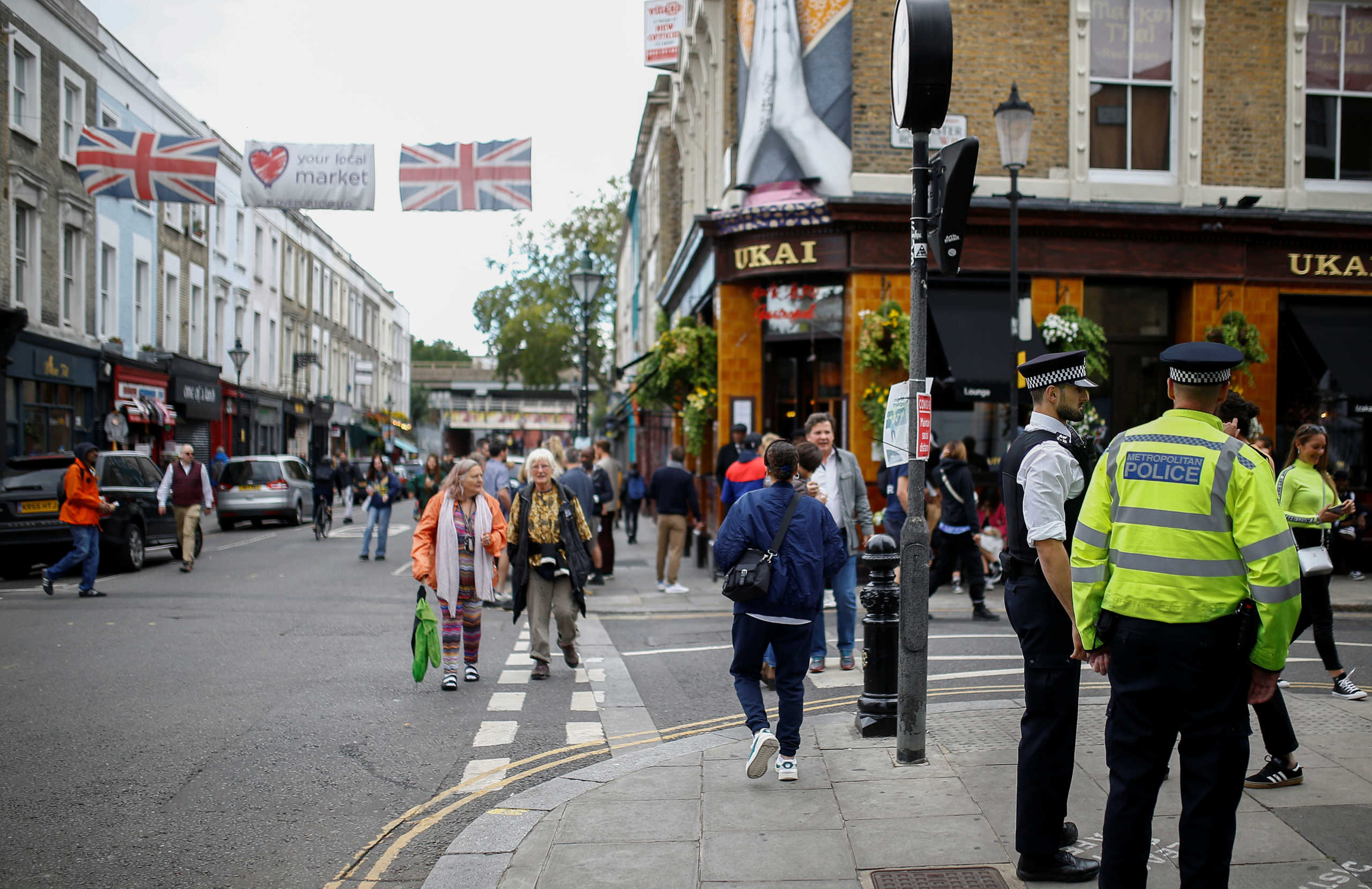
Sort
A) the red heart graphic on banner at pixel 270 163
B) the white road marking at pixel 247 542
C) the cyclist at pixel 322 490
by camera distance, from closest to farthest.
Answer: the red heart graphic on banner at pixel 270 163, the white road marking at pixel 247 542, the cyclist at pixel 322 490

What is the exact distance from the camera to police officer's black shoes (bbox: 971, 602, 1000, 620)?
440 inches

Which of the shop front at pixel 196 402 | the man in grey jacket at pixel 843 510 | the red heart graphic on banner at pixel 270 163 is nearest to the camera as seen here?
the man in grey jacket at pixel 843 510

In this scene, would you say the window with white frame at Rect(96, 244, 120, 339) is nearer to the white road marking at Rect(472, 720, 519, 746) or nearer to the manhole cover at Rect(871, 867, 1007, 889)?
the white road marking at Rect(472, 720, 519, 746)

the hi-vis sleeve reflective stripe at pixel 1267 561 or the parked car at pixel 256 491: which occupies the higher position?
the hi-vis sleeve reflective stripe at pixel 1267 561

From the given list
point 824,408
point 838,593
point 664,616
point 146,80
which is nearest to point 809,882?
point 838,593

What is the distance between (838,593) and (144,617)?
7.34m

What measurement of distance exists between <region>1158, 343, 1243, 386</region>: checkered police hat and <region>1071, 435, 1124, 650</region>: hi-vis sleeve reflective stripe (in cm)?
29

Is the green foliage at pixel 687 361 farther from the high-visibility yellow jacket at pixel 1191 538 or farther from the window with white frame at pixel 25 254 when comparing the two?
the window with white frame at pixel 25 254

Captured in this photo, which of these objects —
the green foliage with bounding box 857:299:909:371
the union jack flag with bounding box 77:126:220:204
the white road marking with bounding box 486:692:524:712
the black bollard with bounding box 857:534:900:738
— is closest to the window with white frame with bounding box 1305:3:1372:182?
the green foliage with bounding box 857:299:909:371

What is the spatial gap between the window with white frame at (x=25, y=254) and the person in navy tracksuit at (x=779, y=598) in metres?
22.6

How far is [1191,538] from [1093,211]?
12.9 m

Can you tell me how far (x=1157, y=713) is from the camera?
3.41 metres

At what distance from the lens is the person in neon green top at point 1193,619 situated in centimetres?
329

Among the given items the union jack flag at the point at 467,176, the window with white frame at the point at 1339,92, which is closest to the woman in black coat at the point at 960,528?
the union jack flag at the point at 467,176
